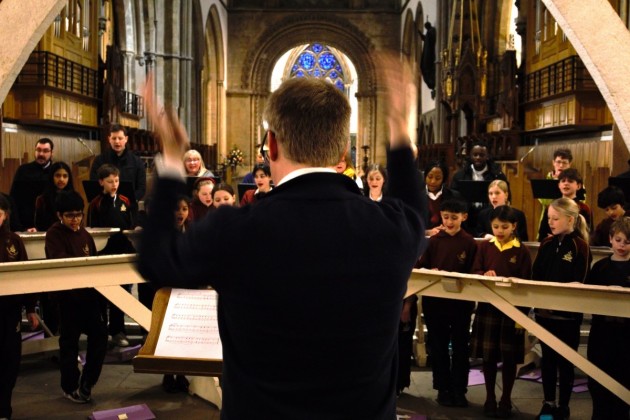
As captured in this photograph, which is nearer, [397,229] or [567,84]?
[397,229]

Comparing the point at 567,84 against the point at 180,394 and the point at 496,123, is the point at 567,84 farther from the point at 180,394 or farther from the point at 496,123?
the point at 180,394

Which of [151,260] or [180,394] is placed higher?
[151,260]

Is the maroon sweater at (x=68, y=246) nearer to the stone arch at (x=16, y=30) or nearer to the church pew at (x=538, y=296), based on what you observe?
the stone arch at (x=16, y=30)

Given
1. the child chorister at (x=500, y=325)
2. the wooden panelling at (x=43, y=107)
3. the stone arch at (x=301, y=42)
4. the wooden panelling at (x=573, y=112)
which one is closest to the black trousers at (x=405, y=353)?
the child chorister at (x=500, y=325)

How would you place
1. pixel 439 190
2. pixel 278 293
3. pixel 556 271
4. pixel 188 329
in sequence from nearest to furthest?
pixel 278 293
pixel 188 329
pixel 556 271
pixel 439 190

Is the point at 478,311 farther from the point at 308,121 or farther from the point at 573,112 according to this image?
the point at 573,112

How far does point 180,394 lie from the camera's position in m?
5.17

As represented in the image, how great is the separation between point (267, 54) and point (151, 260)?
1165 inches

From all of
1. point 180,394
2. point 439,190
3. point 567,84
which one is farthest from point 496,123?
point 180,394

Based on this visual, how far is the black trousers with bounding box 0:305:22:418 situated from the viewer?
14.5ft

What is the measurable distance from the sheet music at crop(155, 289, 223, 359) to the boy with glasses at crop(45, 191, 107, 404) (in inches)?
65.6

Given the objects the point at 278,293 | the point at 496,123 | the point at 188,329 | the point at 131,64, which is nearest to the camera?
the point at 278,293

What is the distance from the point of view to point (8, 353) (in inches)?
175

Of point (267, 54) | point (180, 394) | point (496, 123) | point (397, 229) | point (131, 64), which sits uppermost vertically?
point (267, 54)
